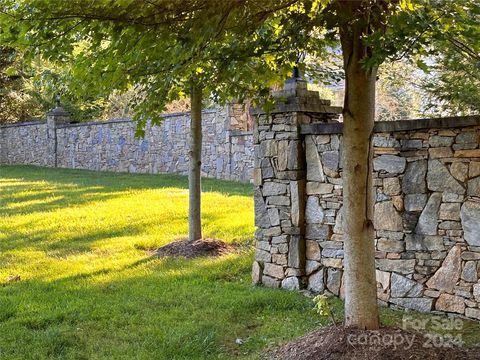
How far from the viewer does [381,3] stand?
11.9 feet

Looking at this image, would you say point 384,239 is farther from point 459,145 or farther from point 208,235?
point 208,235

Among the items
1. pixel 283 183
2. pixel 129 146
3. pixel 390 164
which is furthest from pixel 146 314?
pixel 129 146

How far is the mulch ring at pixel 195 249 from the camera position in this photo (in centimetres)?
729

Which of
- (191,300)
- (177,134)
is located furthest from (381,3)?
(177,134)

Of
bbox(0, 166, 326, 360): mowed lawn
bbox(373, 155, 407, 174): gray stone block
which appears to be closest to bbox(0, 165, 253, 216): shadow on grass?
bbox(0, 166, 326, 360): mowed lawn

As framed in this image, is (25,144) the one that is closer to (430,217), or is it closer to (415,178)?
(415,178)

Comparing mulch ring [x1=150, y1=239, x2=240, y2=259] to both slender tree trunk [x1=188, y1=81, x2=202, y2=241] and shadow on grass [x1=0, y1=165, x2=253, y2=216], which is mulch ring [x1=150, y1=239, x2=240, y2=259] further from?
shadow on grass [x1=0, y1=165, x2=253, y2=216]

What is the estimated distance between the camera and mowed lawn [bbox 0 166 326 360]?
4559 millimetres

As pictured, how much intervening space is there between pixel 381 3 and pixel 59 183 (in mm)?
13062

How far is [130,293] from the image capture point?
19.0 feet

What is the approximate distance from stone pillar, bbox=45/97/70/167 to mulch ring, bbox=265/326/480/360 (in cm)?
2042

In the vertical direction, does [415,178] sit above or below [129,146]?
below

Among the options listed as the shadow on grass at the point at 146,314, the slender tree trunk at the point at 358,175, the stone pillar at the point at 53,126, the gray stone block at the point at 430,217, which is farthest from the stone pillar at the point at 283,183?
the stone pillar at the point at 53,126

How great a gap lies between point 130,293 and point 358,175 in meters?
2.92
